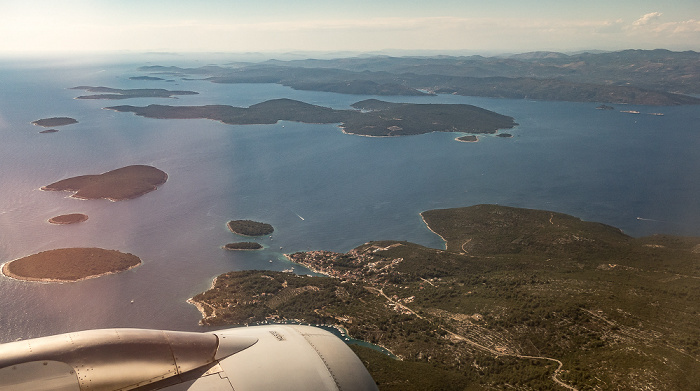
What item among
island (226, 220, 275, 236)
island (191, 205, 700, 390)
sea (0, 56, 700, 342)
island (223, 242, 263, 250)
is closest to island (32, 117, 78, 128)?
sea (0, 56, 700, 342)

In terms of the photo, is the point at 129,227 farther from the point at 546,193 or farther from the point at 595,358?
the point at 546,193

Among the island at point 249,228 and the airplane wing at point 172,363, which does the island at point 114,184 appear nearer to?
the island at point 249,228

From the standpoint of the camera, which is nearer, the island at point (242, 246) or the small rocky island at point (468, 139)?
the island at point (242, 246)

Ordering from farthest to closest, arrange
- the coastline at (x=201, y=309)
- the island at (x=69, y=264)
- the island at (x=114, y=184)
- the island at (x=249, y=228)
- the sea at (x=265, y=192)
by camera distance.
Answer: the island at (x=114, y=184) < the island at (x=249, y=228) < the island at (x=69, y=264) < the sea at (x=265, y=192) < the coastline at (x=201, y=309)

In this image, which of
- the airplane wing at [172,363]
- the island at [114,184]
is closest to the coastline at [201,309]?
the airplane wing at [172,363]

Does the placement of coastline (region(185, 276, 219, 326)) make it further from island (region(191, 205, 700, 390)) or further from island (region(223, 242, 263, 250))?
island (region(223, 242, 263, 250))

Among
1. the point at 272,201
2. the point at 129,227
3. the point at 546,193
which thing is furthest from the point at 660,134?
the point at 129,227

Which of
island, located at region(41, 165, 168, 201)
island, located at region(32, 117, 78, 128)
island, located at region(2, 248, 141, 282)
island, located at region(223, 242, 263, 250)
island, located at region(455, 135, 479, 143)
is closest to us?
island, located at region(2, 248, 141, 282)
